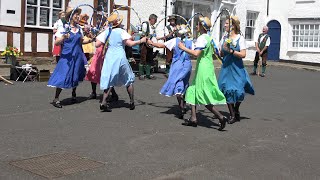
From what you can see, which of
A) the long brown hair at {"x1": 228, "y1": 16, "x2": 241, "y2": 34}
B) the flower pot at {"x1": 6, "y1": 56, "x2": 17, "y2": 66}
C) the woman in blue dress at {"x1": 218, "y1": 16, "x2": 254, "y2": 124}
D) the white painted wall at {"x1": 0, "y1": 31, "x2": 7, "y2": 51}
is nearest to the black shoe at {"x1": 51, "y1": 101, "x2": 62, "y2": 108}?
the woman in blue dress at {"x1": 218, "y1": 16, "x2": 254, "y2": 124}

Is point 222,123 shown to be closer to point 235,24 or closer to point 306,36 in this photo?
point 235,24

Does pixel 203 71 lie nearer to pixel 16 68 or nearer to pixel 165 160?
pixel 165 160

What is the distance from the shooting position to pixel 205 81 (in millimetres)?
7785

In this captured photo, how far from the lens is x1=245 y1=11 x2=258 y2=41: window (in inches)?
1099

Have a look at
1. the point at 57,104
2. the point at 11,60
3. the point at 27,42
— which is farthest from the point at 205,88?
the point at 27,42

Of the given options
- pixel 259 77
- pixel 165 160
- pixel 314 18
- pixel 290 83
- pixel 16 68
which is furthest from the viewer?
pixel 314 18

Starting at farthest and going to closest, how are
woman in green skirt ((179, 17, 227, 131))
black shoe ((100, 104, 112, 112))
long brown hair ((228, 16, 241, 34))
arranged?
black shoe ((100, 104, 112, 112)) → long brown hair ((228, 16, 241, 34)) → woman in green skirt ((179, 17, 227, 131))

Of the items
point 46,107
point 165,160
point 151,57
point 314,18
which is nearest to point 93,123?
point 46,107

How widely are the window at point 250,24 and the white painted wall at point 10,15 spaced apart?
1494 cm

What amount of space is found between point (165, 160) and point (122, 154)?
0.58 m

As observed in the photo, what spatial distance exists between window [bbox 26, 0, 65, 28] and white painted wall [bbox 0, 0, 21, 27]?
1.37 feet

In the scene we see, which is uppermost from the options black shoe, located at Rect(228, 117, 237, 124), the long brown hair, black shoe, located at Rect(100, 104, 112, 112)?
the long brown hair

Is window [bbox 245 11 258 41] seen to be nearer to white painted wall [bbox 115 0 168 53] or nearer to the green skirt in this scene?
white painted wall [bbox 115 0 168 53]

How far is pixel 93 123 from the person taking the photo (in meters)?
7.91
